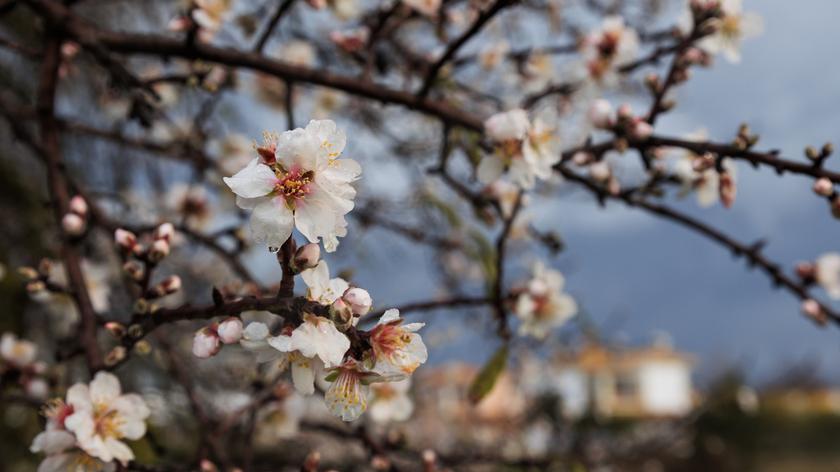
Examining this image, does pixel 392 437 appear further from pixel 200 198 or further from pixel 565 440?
pixel 565 440

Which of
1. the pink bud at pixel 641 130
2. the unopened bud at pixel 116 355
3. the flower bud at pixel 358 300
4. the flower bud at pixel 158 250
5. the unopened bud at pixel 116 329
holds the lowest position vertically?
the flower bud at pixel 358 300

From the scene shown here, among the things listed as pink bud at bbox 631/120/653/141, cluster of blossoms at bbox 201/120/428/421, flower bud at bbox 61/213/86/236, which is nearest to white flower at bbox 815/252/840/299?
pink bud at bbox 631/120/653/141

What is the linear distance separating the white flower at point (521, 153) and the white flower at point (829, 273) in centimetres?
82

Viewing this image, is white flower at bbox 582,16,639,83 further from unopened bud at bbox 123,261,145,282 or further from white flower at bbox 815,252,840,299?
unopened bud at bbox 123,261,145,282

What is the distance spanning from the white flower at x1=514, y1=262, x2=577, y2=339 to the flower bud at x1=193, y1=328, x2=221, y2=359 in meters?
1.18

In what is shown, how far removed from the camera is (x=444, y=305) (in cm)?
193

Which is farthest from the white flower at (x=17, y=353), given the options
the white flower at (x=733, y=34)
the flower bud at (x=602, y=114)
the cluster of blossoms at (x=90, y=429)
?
the white flower at (x=733, y=34)

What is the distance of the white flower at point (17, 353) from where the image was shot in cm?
181

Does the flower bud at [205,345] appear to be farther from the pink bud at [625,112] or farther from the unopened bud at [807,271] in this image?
the unopened bud at [807,271]

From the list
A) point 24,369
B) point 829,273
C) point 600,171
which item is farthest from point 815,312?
point 24,369

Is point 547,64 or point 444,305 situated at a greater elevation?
point 547,64

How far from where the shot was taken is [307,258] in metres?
0.94

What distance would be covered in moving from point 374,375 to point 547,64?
2.06 meters

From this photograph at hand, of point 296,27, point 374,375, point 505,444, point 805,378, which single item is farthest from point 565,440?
point 805,378
